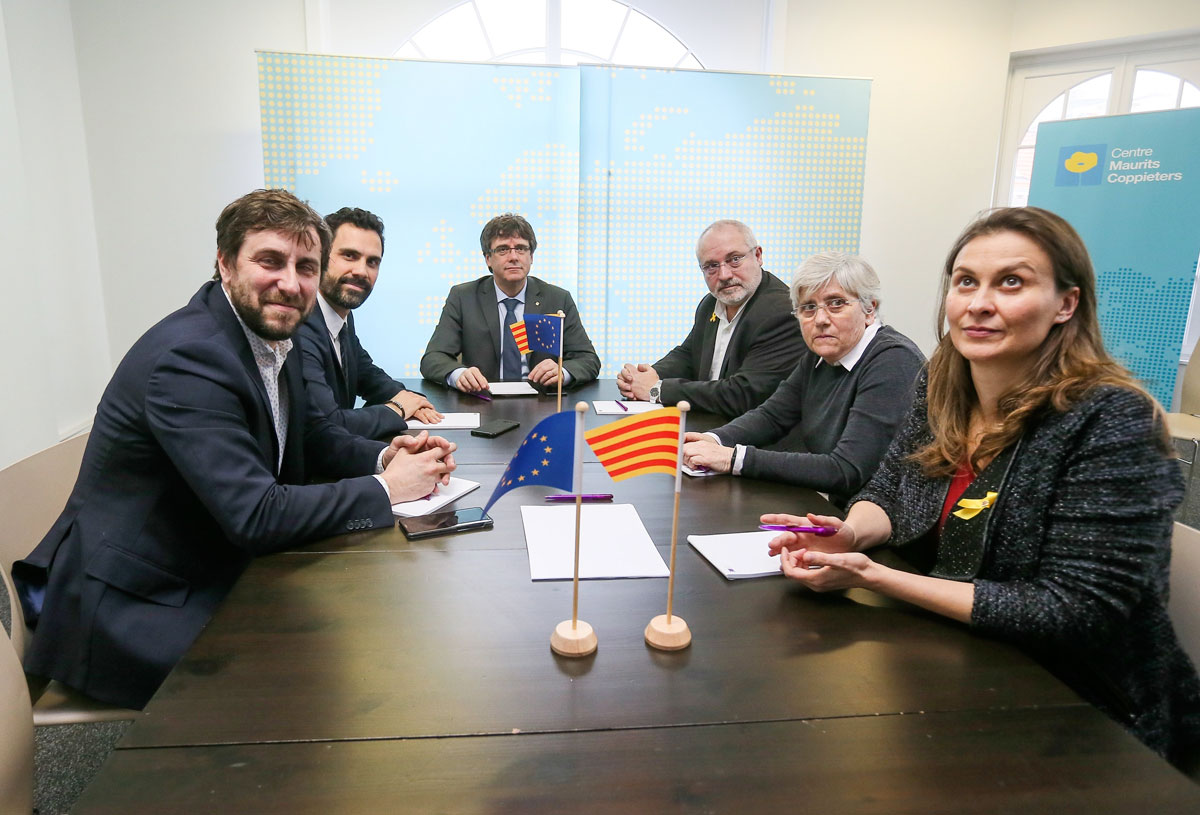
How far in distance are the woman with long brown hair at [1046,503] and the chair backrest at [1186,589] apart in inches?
2.1

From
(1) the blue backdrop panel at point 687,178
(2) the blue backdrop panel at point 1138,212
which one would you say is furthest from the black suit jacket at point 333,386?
(2) the blue backdrop panel at point 1138,212

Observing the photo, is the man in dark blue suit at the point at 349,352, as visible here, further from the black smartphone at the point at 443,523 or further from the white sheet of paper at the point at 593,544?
the white sheet of paper at the point at 593,544

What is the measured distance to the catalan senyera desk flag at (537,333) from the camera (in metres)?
3.00

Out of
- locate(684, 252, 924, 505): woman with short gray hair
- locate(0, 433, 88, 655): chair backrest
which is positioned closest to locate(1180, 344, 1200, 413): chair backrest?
locate(684, 252, 924, 505): woman with short gray hair

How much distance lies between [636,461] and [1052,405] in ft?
2.39

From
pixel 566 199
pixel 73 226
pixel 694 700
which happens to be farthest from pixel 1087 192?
pixel 73 226

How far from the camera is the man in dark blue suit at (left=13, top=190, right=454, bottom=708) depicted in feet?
4.66

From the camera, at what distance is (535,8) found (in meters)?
4.78

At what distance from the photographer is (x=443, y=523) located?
1565mm

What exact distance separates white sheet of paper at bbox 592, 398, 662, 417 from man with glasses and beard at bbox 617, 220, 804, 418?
4.5 inches

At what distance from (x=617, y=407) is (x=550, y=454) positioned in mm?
1687

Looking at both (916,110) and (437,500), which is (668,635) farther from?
(916,110)

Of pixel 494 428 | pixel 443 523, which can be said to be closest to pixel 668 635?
pixel 443 523

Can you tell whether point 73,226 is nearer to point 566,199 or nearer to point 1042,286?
point 566,199
